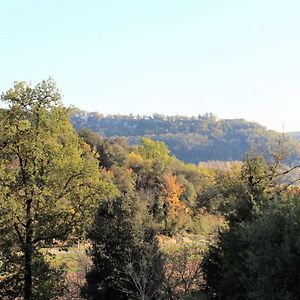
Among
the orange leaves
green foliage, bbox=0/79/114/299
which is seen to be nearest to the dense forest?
green foliage, bbox=0/79/114/299

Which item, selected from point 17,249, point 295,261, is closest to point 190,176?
point 17,249

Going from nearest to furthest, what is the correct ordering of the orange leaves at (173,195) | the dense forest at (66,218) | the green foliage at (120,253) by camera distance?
the dense forest at (66,218)
the green foliage at (120,253)
the orange leaves at (173,195)

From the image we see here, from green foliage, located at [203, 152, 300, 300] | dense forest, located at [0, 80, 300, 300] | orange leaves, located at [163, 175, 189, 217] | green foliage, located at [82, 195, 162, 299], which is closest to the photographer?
green foliage, located at [203, 152, 300, 300]

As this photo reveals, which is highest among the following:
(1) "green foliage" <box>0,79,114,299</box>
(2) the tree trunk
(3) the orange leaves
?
(1) "green foliage" <box>0,79,114,299</box>

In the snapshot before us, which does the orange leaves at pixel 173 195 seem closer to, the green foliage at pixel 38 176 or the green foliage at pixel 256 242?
the green foliage at pixel 256 242

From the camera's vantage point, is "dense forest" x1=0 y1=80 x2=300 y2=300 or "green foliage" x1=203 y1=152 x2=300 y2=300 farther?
"dense forest" x1=0 y1=80 x2=300 y2=300

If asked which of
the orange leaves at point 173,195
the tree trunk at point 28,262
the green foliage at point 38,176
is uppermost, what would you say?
the green foliage at point 38,176

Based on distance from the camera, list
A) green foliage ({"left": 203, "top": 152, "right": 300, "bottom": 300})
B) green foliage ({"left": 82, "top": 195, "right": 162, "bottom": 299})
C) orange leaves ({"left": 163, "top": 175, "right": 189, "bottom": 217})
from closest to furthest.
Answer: green foliage ({"left": 203, "top": 152, "right": 300, "bottom": 300}) < green foliage ({"left": 82, "top": 195, "right": 162, "bottom": 299}) < orange leaves ({"left": 163, "top": 175, "right": 189, "bottom": 217})

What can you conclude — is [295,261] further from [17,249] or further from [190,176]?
[190,176]

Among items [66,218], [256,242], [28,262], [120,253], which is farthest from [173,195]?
[256,242]

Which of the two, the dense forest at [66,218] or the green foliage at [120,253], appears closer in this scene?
the dense forest at [66,218]

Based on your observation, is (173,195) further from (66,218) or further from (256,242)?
(256,242)

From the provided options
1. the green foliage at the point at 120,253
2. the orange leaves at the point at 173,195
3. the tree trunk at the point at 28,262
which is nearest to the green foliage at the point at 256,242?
the green foliage at the point at 120,253

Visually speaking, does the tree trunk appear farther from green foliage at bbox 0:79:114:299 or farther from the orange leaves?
the orange leaves
